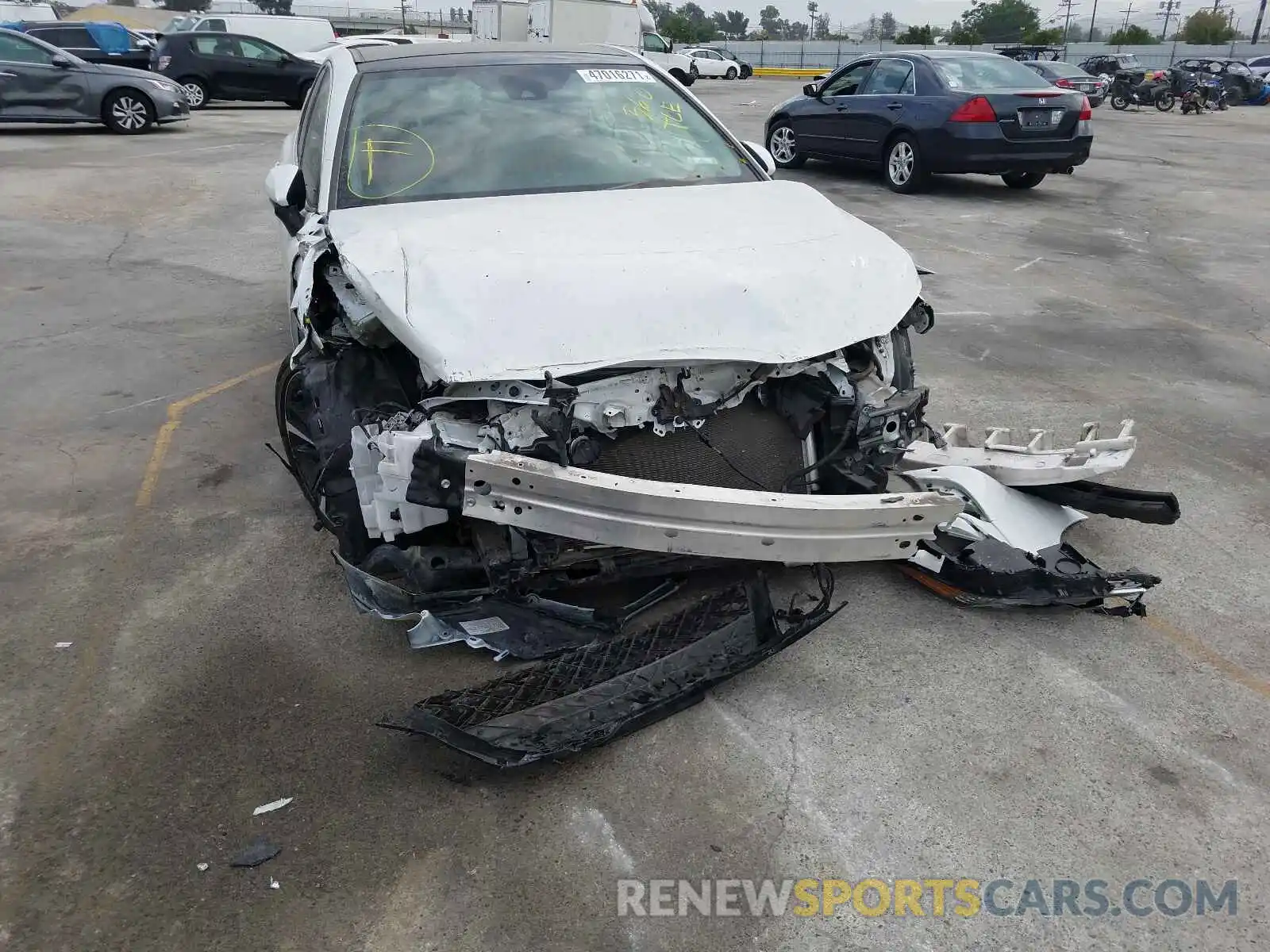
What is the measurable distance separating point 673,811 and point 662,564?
872 mm

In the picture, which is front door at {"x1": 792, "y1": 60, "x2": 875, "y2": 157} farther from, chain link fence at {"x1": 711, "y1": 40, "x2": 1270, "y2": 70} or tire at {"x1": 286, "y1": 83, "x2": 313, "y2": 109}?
chain link fence at {"x1": 711, "y1": 40, "x2": 1270, "y2": 70}

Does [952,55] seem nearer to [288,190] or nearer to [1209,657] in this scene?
[288,190]

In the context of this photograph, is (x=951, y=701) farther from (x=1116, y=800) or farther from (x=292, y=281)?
(x=292, y=281)

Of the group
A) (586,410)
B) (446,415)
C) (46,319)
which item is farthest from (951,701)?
(46,319)

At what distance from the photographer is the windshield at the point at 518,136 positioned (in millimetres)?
3959

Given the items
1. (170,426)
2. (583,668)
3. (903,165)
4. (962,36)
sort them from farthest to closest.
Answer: (962,36) < (903,165) < (170,426) < (583,668)

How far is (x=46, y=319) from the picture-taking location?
22.3 ft

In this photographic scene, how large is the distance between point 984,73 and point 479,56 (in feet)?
29.0

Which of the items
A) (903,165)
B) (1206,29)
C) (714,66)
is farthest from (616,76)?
(1206,29)

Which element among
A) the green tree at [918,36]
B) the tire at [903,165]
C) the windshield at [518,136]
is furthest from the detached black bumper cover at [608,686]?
the green tree at [918,36]

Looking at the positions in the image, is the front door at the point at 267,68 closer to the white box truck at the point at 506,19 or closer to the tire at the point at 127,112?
the white box truck at the point at 506,19

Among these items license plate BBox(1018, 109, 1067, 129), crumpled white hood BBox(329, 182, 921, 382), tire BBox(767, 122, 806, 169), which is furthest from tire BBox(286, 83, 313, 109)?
crumpled white hood BBox(329, 182, 921, 382)

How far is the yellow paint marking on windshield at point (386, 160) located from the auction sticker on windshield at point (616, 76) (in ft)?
3.23

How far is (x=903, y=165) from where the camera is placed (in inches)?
457
